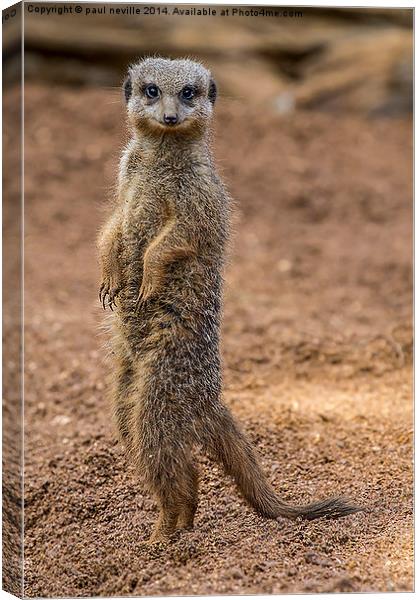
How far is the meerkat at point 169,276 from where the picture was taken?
10.4ft

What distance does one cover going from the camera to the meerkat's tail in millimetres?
3473

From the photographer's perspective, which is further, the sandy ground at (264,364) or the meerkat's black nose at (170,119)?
the sandy ground at (264,364)

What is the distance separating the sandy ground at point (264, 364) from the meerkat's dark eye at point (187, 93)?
56 cm

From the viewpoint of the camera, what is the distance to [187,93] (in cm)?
310

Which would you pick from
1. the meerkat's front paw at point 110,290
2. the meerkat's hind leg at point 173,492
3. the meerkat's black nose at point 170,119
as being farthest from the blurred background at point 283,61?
the meerkat's hind leg at point 173,492

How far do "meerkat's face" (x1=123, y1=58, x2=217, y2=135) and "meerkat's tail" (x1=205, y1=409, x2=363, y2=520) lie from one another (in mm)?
1076

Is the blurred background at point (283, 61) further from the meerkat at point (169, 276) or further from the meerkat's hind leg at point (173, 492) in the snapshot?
the meerkat's hind leg at point (173, 492)

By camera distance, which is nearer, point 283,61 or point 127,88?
point 127,88

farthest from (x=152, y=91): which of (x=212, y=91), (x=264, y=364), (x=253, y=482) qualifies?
(x=264, y=364)

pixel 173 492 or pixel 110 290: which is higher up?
pixel 110 290

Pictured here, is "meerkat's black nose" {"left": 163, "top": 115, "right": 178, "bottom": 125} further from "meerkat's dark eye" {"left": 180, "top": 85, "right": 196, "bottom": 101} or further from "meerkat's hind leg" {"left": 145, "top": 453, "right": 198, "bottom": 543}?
"meerkat's hind leg" {"left": 145, "top": 453, "right": 198, "bottom": 543}

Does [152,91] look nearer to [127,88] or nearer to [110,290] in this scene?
[127,88]

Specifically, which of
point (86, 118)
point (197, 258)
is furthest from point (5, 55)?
point (86, 118)

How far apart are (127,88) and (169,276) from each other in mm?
668
